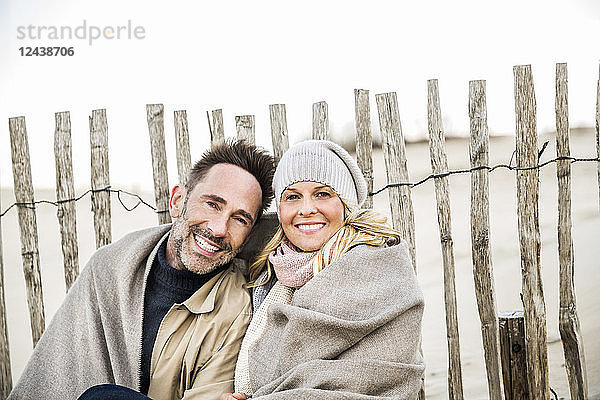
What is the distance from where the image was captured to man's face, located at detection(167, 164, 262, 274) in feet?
8.87

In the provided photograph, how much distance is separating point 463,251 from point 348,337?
789 cm

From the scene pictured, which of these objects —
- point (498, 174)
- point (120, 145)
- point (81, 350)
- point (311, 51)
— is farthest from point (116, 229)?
point (81, 350)

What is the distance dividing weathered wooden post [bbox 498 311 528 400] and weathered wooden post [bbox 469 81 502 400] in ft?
0.11

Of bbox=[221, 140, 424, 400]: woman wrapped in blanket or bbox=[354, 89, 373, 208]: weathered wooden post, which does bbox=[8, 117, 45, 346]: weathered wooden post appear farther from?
bbox=[354, 89, 373, 208]: weathered wooden post

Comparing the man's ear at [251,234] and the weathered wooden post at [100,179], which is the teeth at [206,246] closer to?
the man's ear at [251,234]

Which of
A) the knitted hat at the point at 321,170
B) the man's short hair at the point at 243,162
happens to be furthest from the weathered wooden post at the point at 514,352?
the man's short hair at the point at 243,162

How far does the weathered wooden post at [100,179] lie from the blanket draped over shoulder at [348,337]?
110cm

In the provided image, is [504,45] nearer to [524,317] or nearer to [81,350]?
[524,317]

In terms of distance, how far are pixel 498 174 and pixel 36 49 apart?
20.3 ft

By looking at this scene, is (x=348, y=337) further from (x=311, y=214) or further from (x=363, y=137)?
(x=363, y=137)

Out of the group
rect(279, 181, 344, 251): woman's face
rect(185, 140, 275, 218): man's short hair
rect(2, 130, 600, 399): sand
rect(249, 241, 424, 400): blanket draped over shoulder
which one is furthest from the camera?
rect(2, 130, 600, 399): sand

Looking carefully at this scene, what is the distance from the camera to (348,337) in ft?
7.68

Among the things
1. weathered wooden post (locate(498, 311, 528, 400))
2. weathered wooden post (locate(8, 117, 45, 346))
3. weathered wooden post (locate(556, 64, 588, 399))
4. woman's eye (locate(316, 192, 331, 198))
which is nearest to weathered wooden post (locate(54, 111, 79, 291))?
weathered wooden post (locate(8, 117, 45, 346))

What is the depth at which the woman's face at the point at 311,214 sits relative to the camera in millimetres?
2566
